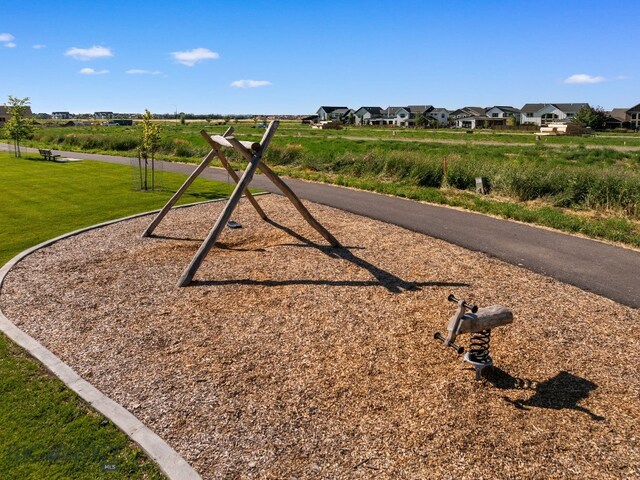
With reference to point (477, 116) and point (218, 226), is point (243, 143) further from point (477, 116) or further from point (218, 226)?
point (477, 116)

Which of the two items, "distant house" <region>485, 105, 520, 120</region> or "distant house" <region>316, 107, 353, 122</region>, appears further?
"distant house" <region>316, 107, 353, 122</region>

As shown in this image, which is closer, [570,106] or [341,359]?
[341,359]

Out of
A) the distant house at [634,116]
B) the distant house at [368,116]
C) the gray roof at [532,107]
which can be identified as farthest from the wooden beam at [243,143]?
the distant house at [368,116]

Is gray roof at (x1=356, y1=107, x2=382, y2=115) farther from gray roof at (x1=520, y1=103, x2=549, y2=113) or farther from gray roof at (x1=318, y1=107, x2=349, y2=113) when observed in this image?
gray roof at (x1=520, y1=103, x2=549, y2=113)

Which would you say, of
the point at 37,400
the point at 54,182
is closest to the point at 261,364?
the point at 37,400

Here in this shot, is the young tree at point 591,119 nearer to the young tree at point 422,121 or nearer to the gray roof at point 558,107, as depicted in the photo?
the gray roof at point 558,107

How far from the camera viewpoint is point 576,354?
245 inches

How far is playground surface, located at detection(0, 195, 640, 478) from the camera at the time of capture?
446cm

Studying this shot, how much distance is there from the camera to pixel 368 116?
133 metres

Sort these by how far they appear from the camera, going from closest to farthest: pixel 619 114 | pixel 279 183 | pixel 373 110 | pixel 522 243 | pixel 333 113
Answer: pixel 279 183 < pixel 522 243 < pixel 619 114 < pixel 373 110 < pixel 333 113

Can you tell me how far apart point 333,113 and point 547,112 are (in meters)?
60.4

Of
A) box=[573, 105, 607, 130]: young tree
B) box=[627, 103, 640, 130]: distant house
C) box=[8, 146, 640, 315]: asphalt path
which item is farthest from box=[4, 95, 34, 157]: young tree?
Result: box=[627, 103, 640, 130]: distant house

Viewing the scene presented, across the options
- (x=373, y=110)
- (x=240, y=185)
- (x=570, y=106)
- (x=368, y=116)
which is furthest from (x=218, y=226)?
(x=373, y=110)

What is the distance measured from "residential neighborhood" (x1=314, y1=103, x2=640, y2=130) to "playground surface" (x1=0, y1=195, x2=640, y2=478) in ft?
365
